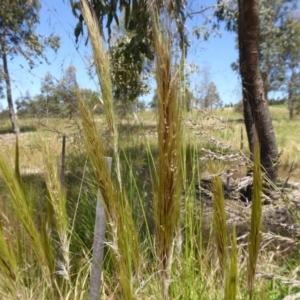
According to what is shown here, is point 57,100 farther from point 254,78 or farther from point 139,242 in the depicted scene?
point 254,78

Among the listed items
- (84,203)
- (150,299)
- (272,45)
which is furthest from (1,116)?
(272,45)

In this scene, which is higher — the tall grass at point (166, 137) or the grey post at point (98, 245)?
→ the tall grass at point (166, 137)

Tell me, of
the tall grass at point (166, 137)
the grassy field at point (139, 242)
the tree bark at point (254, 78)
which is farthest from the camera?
the tree bark at point (254, 78)

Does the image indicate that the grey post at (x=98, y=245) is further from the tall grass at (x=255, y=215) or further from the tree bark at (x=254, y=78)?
the tree bark at (x=254, y=78)

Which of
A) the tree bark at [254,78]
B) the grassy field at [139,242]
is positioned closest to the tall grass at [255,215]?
the grassy field at [139,242]

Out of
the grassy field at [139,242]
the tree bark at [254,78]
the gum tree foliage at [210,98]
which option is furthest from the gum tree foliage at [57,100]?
the tree bark at [254,78]

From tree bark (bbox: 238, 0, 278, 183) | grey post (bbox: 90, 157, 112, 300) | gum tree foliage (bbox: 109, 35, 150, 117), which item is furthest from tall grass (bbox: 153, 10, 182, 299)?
tree bark (bbox: 238, 0, 278, 183)

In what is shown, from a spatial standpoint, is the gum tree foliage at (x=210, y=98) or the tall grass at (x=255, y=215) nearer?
the tall grass at (x=255, y=215)

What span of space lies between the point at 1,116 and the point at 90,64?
270 cm

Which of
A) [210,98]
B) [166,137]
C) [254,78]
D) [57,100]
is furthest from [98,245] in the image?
[254,78]

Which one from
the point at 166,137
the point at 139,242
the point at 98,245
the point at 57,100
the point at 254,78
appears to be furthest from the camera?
the point at 254,78

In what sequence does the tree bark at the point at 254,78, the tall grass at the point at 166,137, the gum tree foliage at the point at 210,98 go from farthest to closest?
the tree bark at the point at 254,78 < the gum tree foliage at the point at 210,98 < the tall grass at the point at 166,137

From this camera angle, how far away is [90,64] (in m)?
0.78

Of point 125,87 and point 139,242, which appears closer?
point 139,242
